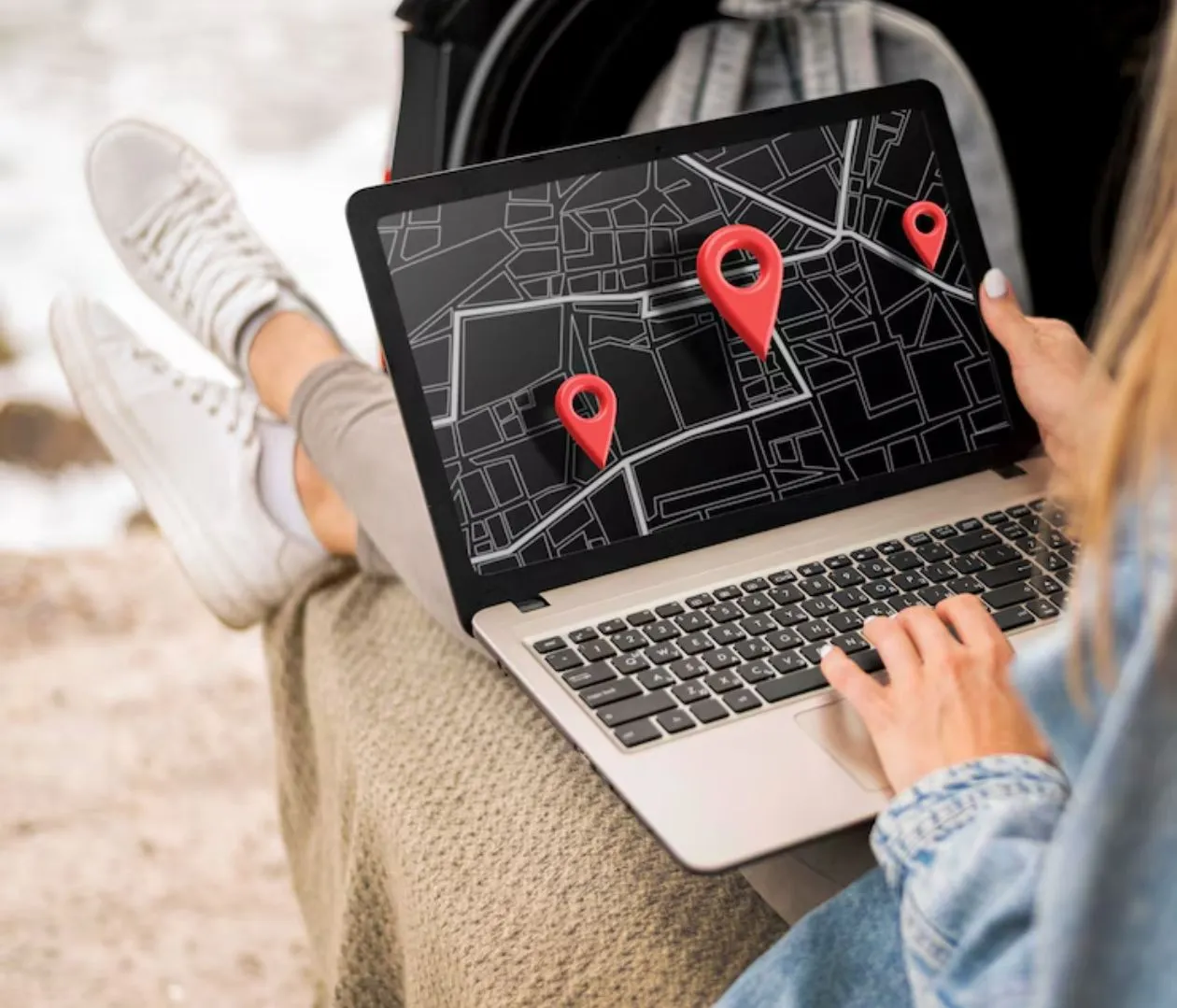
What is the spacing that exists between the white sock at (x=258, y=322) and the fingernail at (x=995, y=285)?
57 centimetres

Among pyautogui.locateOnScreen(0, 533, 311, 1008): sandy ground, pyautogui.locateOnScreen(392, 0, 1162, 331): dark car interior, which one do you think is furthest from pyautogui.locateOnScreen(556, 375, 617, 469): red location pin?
pyautogui.locateOnScreen(0, 533, 311, 1008): sandy ground

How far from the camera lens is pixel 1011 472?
2.88ft

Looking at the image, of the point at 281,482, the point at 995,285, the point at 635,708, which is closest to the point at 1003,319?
the point at 995,285

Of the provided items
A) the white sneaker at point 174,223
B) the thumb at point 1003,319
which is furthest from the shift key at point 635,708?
the white sneaker at point 174,223

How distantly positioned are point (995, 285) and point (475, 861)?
48 cm

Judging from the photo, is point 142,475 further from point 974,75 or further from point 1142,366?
point 1142,366

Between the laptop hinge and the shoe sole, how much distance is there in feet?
1.98

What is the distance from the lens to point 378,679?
92 centimetres

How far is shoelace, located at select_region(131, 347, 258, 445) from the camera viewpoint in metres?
1.15

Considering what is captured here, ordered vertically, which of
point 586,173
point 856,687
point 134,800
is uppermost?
point 586,173

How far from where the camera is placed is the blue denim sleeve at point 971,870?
46 centimetres

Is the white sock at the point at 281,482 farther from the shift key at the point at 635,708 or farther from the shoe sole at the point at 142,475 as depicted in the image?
the shift key at the point at 635,708

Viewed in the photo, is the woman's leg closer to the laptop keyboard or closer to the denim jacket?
the laptop keyboard

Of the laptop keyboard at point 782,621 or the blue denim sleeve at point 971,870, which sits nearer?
the blue denim sleeve at point 971,870
